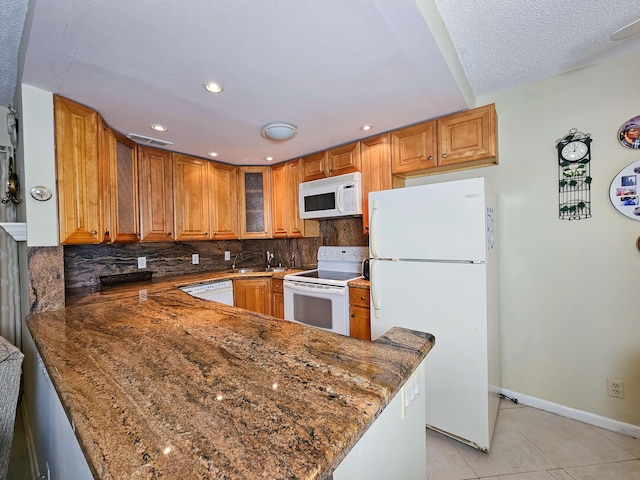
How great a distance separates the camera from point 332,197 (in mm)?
2838

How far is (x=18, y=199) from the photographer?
1.86 m

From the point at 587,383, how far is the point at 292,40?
2860mm

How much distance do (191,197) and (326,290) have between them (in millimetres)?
1789

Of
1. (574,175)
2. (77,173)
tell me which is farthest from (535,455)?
(77,173)

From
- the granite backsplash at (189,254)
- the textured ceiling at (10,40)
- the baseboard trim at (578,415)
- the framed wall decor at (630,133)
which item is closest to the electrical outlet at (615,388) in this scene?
the baseboard trim at (578,415)

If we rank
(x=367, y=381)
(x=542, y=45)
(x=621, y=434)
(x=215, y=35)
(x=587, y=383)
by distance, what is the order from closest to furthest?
(x=367, y=381) → (x=215, y=35) → (x=542, y=45) → (x=621, y=434) → (x=587, y=383)

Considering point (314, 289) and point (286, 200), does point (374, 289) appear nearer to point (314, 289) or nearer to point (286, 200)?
point (314, 289)

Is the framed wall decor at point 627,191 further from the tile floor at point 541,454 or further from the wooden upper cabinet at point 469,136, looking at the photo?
the tile floor at point 541,454

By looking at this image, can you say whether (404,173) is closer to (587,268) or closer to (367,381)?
(587,268)

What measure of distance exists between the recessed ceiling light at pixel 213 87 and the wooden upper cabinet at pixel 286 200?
1522mm

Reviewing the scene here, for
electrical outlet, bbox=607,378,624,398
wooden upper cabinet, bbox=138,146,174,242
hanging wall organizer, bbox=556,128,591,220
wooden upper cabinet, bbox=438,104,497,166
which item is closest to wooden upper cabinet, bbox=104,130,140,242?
wooden upper cabinet, bbox=138,146,174,242

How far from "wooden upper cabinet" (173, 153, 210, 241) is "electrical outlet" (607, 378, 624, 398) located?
360 centimetres

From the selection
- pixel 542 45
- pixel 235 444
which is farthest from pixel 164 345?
pixel 542 45

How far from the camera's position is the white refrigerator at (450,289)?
1675 millimetres
